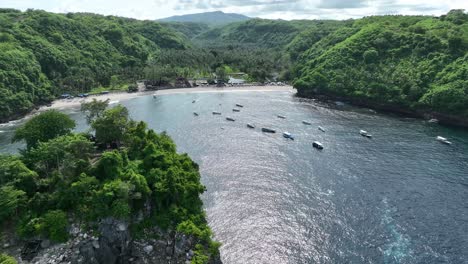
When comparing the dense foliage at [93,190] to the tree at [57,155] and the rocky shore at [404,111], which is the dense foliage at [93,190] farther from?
the rocky shore at [404,111]

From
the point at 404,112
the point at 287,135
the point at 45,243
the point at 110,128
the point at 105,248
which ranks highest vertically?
the point at 110,128

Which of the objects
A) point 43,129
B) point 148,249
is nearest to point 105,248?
point 148,249

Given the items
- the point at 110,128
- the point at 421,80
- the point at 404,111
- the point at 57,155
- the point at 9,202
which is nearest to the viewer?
the point at 9,202

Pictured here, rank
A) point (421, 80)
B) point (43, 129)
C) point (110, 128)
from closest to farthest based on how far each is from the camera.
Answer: point (43, 129) → point (110, 128) → point (421, 80)

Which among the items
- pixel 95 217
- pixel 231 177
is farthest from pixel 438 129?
pixel 95 217

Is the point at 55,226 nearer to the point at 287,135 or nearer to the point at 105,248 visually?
the point at 105,248

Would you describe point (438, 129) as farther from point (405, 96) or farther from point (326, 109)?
point (326, 109)

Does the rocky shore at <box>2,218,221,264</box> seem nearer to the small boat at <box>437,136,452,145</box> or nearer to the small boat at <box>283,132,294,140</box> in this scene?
the small boat at <box>283,132,294,140</box>
